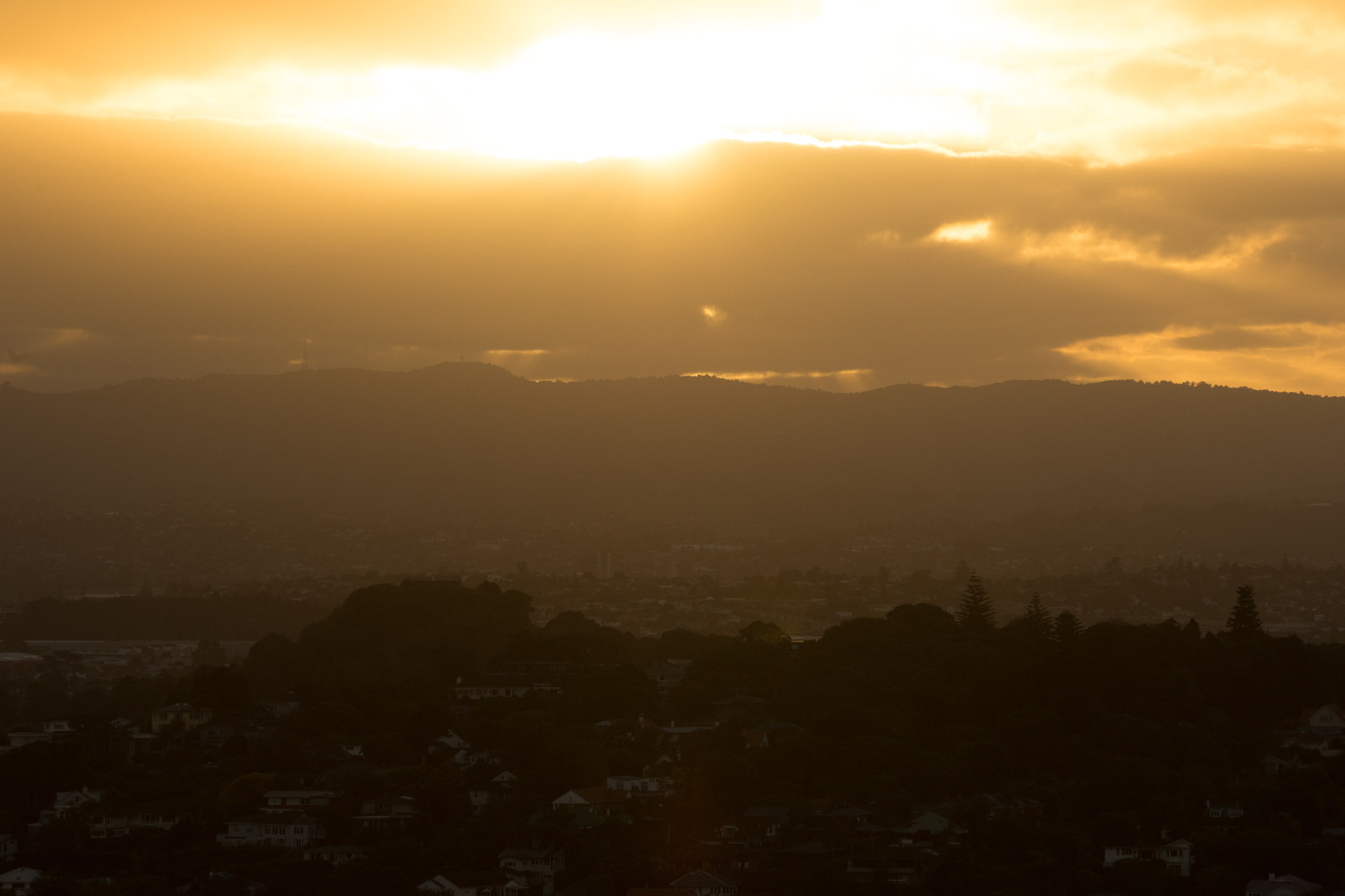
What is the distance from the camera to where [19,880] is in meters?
48.8

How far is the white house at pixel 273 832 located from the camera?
5212cm

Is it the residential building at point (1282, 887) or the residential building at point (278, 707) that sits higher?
Answer: the residential building at point (278, 707)

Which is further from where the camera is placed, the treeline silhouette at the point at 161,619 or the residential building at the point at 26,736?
the treeline silhouette at the point at 161,619

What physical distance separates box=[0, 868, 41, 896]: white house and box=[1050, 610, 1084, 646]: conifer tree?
3530cm

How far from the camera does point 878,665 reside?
64125mm

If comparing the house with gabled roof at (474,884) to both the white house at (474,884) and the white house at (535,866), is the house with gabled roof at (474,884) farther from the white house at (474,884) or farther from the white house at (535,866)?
the white house at (535,866)

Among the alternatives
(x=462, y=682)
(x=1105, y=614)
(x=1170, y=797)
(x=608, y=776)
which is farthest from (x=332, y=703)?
(x=1105, y=614)

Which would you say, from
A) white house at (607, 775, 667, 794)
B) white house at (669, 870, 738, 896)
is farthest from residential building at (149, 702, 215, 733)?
white house at (669, 870, 738, 896)

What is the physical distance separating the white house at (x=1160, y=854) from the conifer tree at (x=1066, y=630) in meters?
16.0

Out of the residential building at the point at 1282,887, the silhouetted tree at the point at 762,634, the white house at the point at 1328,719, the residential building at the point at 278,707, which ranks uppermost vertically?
the silhouetted tree at the point at 762,634

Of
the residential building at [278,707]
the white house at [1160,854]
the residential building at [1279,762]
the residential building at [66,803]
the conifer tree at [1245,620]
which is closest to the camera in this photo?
the white house at [1160,854]

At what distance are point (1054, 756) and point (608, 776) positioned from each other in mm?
14412

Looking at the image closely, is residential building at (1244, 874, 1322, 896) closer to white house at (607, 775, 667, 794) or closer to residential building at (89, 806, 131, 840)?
white house at (607, 775, 667, 794)

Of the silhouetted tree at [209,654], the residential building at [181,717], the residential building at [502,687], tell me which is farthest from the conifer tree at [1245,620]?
the silhouetted tree at [209,654]
